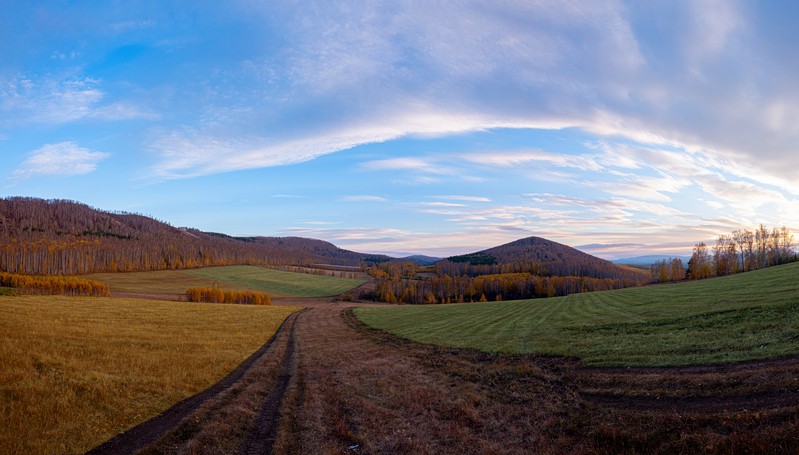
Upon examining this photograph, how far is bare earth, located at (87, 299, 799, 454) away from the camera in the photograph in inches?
404

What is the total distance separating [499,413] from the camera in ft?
46.1

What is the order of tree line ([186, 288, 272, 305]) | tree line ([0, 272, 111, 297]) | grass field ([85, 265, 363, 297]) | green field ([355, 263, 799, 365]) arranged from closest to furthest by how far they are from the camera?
1. green field ([355, 263, 799, 365])
2. tree line ([0, 272, 111, 297])
3. tree line ([186, 288, 272, 305])
4. grass field ([85, 265, 363, 297])

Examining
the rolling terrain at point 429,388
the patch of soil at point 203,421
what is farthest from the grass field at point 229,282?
the patch of soil at point 203,421

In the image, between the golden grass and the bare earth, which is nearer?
the bare earth

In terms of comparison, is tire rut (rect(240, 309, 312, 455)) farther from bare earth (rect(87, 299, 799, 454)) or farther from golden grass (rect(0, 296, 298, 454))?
golden grass (rect(0, 296, 298, 454))

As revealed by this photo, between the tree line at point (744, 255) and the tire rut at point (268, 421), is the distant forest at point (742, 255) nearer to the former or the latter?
the tree line at point (744, 255)

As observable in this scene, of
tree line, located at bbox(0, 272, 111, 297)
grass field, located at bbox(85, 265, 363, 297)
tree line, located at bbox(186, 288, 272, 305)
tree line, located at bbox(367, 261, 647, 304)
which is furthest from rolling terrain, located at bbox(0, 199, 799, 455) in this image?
tree line, located at bbox(367, 261, 647, 304)

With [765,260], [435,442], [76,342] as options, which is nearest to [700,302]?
[435,442]

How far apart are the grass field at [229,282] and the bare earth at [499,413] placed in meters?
114

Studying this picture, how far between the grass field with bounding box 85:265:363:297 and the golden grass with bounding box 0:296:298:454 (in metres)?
96.6

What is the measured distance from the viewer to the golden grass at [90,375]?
41.9ft

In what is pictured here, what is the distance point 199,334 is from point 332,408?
2342 cm

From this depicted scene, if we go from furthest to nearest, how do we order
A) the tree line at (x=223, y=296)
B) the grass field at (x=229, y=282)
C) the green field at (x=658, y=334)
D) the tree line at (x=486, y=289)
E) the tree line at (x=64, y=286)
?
the tree line at (x=486, y=289), the grass field at (x=229, y=282), the tree line at (x=223, y=296), the tree line at (x=64, y=286), the green field at (x=658, y=334)

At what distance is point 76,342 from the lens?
23.5m
